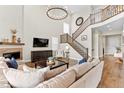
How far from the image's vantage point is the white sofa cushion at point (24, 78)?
154 cm

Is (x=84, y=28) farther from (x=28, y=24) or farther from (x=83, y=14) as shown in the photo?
(x=28, y=24)

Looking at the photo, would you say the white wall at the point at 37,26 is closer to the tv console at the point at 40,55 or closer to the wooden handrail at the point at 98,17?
the tv console at the point at 40,55

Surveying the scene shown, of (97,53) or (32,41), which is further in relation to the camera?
(97,53)

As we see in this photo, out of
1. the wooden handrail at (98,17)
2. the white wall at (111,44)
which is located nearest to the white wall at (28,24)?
the wooden handrail at (98,17)

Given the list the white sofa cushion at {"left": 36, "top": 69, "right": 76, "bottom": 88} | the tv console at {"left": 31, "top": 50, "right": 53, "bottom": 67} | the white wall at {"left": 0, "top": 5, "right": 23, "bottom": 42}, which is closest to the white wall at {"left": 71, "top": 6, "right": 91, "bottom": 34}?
the tv console at {"left": 31, "top": 50, "right": 53, "bottom": 67}

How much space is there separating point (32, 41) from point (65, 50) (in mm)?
1818

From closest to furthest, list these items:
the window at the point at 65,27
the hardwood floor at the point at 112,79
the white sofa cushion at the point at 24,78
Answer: the white sofa cushion at the point at 24,78
the hardwood floor at the point at 112,79
the window at the point at 65,27

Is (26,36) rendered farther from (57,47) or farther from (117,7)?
(117,7)

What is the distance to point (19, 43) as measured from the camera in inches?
243

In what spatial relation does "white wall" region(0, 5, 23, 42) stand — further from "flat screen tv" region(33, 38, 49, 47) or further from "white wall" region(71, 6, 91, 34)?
"white wall" region(71, 6, 91, 34)

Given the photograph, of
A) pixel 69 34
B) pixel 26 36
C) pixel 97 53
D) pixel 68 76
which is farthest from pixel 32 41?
pixel 68 76

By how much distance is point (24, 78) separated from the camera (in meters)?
1.57

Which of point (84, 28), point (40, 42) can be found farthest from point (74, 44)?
point (40, 42)
